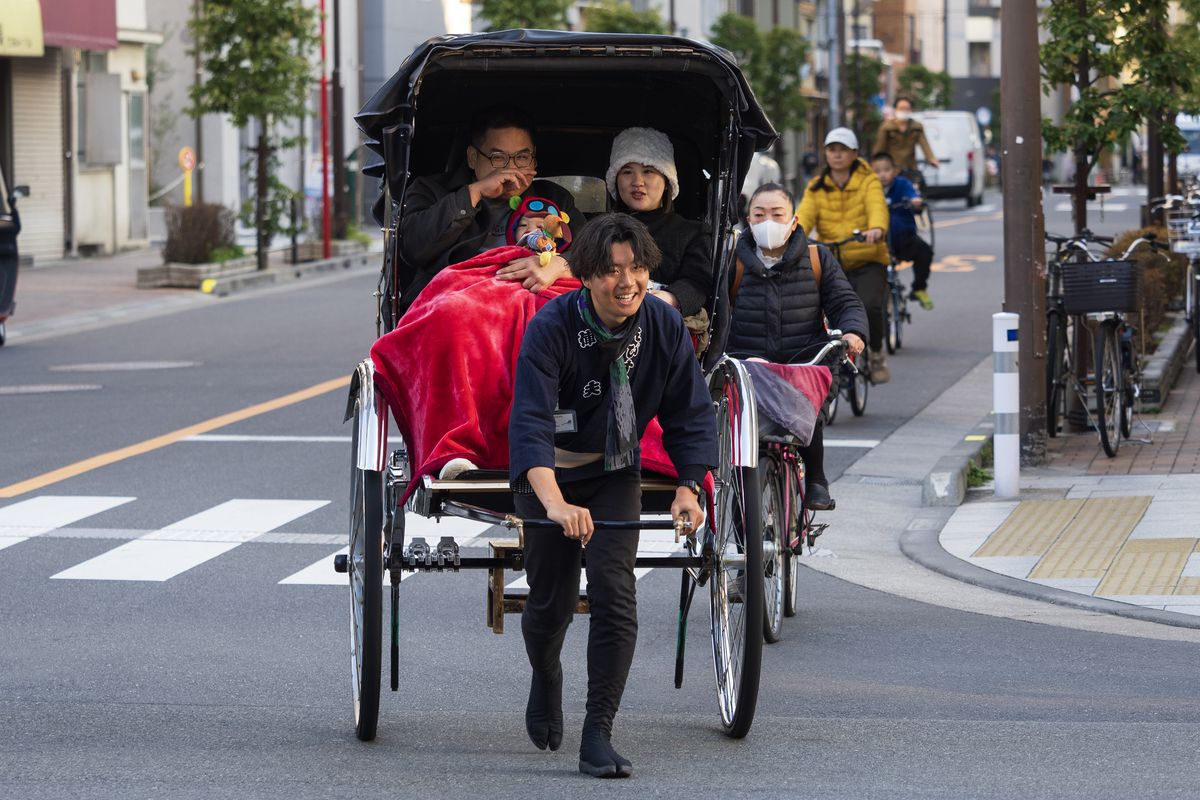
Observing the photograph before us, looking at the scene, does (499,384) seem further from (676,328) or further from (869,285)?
(869,285)

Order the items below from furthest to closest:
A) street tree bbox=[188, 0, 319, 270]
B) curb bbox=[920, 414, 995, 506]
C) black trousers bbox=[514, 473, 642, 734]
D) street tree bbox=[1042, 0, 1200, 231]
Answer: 1. street tree bbox=[188, 0, 319, 270]
2. street tree bbox=[1042, 0, 1200, 231]
3. curb bbox=[920, 414, 995, 506]
4. black trousers bbox=[514, 473, 642, 734]

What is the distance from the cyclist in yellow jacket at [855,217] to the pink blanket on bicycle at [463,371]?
8.67 meters

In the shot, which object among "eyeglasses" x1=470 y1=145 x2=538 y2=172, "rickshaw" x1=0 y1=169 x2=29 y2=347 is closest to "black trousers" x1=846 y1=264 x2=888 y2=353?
"eyeglasses" x1=470 y1=145 x2=538 y2=172

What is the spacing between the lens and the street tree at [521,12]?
45531 millimetres

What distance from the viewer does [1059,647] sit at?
26.2 ft

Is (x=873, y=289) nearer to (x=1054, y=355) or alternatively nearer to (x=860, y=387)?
(x=860, y=387)

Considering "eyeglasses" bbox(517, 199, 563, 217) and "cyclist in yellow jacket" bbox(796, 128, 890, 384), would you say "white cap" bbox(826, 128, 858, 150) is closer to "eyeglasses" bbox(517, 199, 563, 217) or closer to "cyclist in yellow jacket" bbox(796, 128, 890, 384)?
"cyclist in yellow jacket" bbox(796, 128, 890, 384)

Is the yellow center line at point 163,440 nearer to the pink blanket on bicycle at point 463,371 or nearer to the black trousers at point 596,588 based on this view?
the pink blanket on bicycle at point 463,371

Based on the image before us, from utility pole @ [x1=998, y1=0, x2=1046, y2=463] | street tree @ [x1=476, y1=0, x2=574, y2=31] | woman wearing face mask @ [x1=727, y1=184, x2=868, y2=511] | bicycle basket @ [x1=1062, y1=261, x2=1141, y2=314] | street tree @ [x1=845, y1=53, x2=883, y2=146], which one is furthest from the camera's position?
street tree @ [x1=845, y1=53, x2=883, y2=146]

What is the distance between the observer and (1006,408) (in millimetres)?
11602

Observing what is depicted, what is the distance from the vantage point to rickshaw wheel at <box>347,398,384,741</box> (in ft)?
20.3

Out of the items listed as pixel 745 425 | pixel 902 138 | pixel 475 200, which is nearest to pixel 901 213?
pixel 902 138

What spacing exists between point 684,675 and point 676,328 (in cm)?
180

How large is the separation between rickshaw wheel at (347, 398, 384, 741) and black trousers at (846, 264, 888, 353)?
→ 960 centimetres
